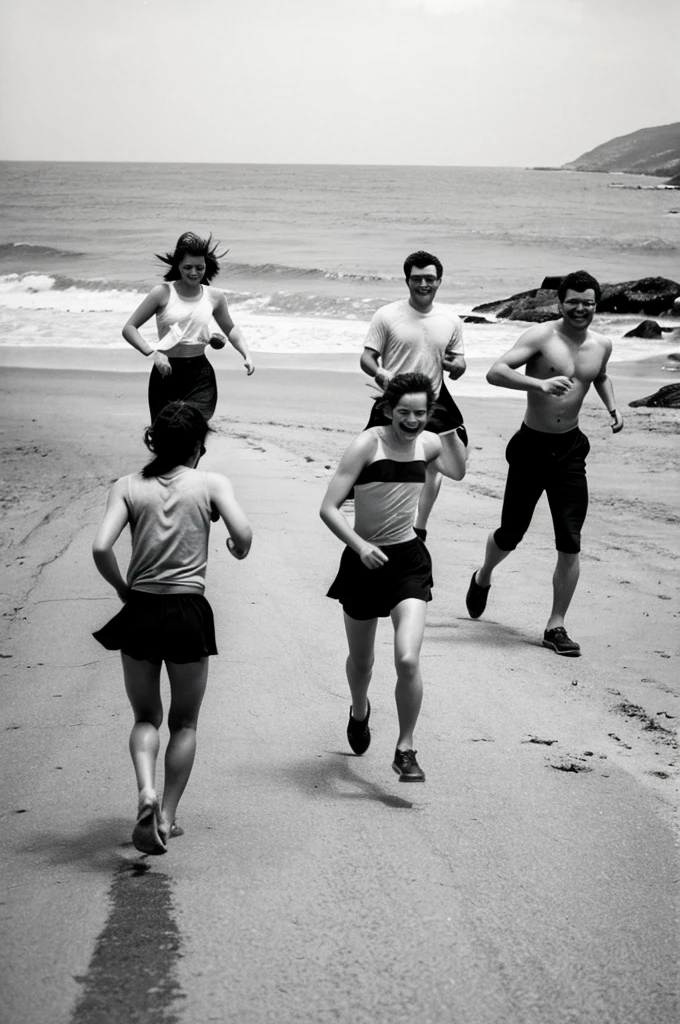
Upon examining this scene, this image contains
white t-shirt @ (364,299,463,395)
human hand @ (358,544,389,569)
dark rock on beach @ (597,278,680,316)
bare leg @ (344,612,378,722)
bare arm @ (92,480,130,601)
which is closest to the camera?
bare arm @ (92,480,130,601)

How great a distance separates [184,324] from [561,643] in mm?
2390

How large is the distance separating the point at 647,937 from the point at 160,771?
4.90ft

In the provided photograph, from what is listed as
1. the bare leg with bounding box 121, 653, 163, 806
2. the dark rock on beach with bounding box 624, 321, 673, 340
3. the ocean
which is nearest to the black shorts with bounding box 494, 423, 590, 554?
the bare leg with bounding box 121, 653, 163, 806

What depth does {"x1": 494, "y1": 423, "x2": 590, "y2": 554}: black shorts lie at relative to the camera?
4.96m

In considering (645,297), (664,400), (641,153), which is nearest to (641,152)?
(641,153)

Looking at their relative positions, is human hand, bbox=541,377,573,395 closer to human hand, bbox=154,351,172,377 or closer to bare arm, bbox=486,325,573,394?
bare arm, bbox=486,325,573,394

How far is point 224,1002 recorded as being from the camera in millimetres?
2350

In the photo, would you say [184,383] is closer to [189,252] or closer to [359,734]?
[189,252]

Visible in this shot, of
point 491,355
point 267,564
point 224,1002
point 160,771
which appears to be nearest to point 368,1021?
point 224,1002

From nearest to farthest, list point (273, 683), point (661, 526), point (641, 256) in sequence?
point (273, 683) → point (661, 526) → point (641, 256)

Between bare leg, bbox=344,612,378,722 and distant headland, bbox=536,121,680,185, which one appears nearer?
bare leg, bbox=344,612,378,722

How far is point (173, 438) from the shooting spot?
2914mm

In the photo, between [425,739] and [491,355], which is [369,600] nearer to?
[425,739]

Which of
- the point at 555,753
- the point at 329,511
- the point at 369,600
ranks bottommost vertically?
the point at 555,753
